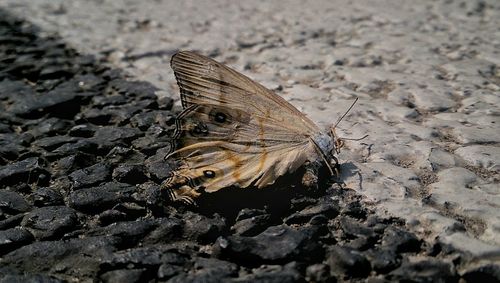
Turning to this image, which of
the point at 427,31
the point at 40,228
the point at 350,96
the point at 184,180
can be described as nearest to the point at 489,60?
the point at 427,31

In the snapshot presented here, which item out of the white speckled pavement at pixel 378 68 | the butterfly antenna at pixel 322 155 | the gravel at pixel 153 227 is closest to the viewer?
the gravel at pixel 153 227

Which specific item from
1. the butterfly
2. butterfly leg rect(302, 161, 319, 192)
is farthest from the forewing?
butterfly leg rect(302, 161, 319, 192)

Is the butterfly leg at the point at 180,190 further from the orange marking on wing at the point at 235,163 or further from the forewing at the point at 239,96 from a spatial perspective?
the forewing at the point at 239,96

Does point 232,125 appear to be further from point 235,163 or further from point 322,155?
point 322,155

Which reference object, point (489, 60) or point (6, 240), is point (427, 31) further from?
point (6, 240)

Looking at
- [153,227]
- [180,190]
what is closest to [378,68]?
[180,190]

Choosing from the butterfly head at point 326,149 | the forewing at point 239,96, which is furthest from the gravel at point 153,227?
the forewing at point 239,96

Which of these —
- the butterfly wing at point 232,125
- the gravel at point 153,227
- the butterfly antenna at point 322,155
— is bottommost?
the gravel at point 153,227
